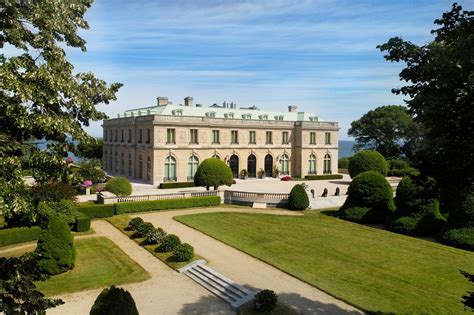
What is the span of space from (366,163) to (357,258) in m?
31.4

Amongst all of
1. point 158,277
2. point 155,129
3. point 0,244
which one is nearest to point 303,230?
point 158,277

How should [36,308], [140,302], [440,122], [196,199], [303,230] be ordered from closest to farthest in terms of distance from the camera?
1. [36,308]
2. [440,122]
3. [140,302]
4. [303,230]
5. [196,199]

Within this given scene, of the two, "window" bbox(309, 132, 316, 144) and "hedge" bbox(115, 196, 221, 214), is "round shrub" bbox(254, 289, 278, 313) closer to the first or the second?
"hedge" bbox(115, 196, 221, 214)

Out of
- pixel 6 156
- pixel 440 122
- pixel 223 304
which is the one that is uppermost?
pixel 440 122

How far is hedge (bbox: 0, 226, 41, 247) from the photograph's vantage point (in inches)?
907

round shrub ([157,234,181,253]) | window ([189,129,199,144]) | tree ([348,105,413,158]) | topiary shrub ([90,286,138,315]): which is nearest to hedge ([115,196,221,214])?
round shrub ([157,234,181,253])

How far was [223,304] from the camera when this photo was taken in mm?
15805

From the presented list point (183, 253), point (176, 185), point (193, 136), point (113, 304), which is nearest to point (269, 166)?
point (193, 136)

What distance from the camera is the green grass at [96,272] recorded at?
17.1 m

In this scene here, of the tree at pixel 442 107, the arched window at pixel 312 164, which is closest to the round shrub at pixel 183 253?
the tree at pixel 442 107

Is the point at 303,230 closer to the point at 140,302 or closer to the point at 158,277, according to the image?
the point at 158,277

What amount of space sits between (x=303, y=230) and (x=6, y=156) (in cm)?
2239

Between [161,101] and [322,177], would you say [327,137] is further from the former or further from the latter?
[161,101]

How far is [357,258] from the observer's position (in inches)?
830
